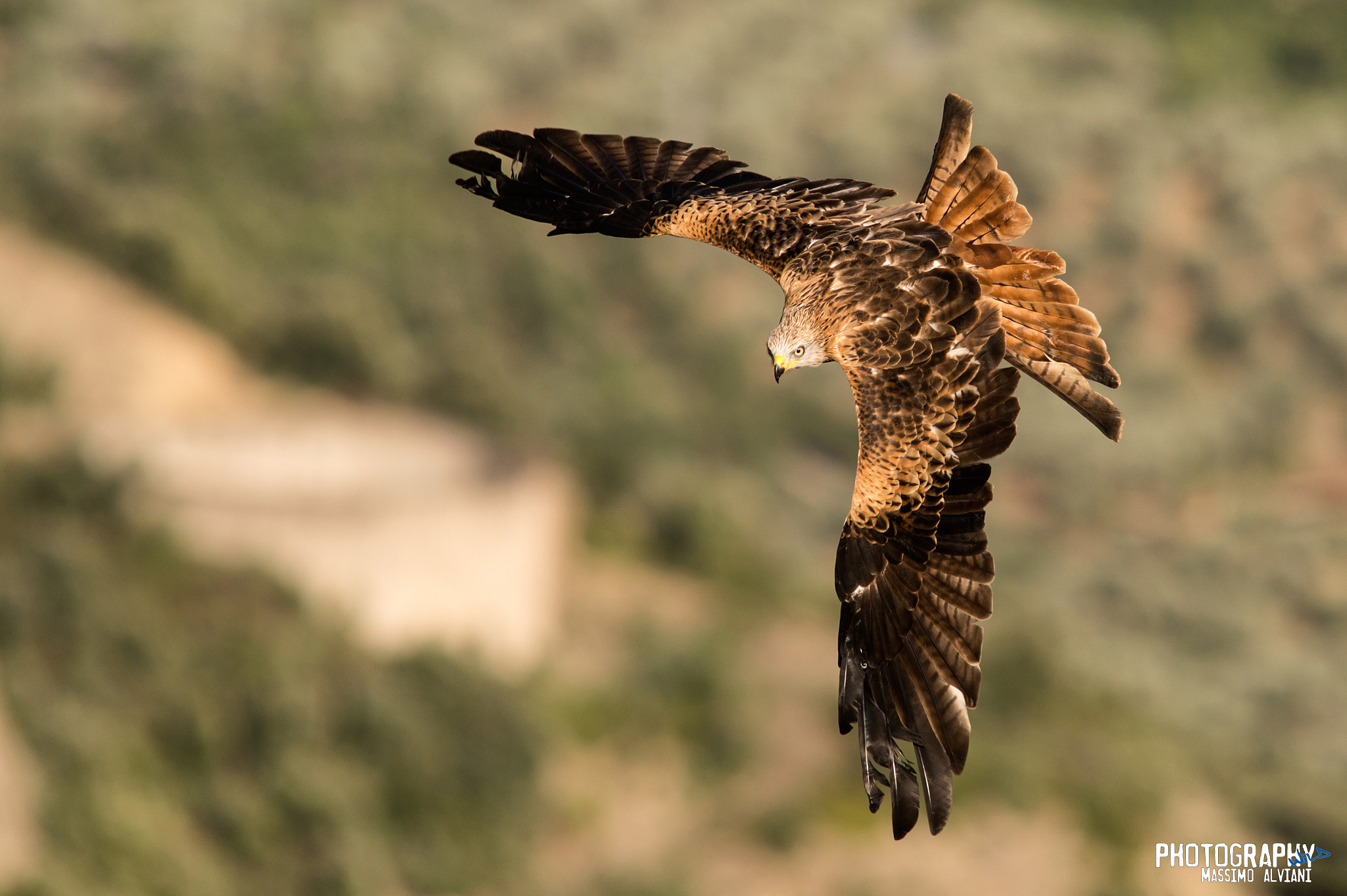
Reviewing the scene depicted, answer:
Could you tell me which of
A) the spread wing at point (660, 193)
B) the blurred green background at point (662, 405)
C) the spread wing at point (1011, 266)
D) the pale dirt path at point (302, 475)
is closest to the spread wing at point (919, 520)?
the spread wing at point (1011, 266)

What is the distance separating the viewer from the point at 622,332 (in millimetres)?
60656

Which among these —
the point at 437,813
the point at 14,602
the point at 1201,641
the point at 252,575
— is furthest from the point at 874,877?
the point at 1201,641

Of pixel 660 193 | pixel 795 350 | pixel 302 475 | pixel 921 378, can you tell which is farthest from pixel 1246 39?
pixel 921 378

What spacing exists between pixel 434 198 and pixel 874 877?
109ft

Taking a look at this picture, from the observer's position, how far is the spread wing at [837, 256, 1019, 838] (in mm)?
6254

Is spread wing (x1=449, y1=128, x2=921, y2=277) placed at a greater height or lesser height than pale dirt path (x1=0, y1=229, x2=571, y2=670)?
lesser

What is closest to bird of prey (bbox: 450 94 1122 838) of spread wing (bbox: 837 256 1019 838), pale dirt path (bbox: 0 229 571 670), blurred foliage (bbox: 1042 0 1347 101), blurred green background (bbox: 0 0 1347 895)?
spread wing (bbox: 837 256 1019 838)

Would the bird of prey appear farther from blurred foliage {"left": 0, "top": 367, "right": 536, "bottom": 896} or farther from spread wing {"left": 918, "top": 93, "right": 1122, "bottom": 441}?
blurred foliage {"left": 0, "top": 367, "right": 536, "bottom": 896}

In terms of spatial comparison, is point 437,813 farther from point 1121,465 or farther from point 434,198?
point 1121,465

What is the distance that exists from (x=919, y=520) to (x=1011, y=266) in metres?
1.38

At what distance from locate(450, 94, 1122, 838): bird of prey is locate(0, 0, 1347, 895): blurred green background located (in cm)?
2028

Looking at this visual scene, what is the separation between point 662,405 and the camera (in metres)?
55.8

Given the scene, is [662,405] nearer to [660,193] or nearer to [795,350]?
[660,193]

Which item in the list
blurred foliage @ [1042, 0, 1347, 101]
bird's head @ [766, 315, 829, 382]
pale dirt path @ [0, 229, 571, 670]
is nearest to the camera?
bird's head @ [766, 315, 829, 382]
